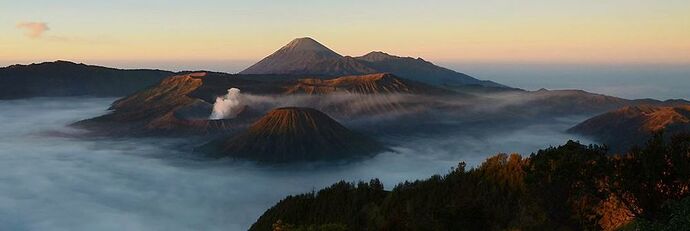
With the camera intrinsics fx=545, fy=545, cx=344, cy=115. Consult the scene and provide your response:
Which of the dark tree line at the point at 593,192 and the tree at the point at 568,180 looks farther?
the tree at the point at 568,180

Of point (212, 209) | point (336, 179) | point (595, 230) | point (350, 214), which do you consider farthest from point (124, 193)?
point (595, 230)

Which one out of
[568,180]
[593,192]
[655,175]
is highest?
[655,175]

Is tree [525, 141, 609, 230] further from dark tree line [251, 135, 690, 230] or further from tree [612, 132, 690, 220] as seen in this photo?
tree [612, 132, 690, 220]

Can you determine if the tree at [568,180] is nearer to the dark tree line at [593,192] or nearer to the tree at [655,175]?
the dark tree line at [593,192]

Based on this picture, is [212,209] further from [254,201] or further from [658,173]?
[658,173]

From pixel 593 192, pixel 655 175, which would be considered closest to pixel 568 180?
pixel 593 192

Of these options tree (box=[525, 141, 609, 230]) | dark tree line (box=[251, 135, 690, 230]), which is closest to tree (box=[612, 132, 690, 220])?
dark tree line (box=[251, 135, 690, 230])

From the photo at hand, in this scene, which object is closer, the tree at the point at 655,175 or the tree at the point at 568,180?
the tree at the point at 655,175

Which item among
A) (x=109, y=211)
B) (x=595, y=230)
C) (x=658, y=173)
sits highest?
(x=658, y=173)

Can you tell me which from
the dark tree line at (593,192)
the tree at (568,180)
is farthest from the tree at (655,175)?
the tree at (568,180)

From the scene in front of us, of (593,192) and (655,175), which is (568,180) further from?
(655,175)

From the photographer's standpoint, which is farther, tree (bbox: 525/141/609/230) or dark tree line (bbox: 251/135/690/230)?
tree (bbox: 525/141/609/230)
